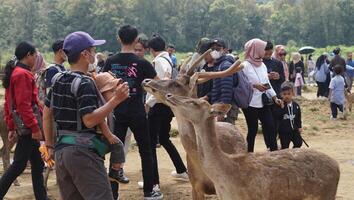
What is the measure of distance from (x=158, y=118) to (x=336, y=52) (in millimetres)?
14557

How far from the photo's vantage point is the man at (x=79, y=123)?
5.00m

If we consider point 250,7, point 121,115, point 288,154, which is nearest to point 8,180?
point 121,115

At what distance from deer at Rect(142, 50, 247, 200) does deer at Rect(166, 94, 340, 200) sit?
0.74 metres

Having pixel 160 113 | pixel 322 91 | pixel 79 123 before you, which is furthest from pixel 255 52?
pixel 322 91

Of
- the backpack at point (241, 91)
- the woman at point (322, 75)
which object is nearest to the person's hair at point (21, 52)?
the backpack at point (241, 91)

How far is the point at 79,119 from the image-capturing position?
509 cm

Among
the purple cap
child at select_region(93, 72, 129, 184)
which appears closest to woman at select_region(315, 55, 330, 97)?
child at select_region(93, 72, 129, 184)

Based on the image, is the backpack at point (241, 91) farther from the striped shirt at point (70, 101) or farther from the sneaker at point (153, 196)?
the striped shirt at point (70, 101)

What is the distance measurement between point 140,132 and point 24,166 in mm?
1420

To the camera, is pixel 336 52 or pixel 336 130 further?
pixel 336 52

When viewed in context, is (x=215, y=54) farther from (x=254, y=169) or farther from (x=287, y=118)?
(x=254, y=169)

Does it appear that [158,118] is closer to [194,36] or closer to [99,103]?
[99,103]

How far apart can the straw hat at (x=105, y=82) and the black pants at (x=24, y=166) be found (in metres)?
Answer: 2.49

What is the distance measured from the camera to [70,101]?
201 inches
